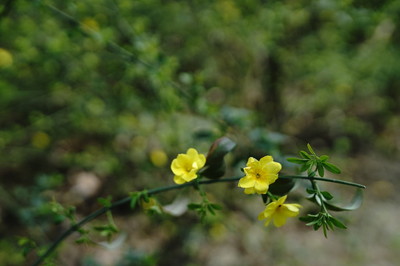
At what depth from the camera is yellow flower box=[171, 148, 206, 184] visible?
820mm

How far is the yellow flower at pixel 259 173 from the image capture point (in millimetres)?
743

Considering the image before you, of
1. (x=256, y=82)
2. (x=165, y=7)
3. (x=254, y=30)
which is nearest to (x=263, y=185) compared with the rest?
(x=254, y=30)

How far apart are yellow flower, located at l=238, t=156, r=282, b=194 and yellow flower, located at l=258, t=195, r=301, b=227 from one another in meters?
0.04

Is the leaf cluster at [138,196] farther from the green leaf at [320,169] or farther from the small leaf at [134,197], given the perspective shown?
the green leaf at [320,169]

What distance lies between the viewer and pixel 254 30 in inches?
95.5

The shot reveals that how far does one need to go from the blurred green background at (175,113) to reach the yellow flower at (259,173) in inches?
38.5

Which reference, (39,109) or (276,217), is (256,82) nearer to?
(39,109)

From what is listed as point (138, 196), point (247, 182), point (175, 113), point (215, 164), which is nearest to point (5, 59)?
point (175, 113)

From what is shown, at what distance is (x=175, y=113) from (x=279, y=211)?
1.71 m

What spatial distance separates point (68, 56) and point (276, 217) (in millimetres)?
1869

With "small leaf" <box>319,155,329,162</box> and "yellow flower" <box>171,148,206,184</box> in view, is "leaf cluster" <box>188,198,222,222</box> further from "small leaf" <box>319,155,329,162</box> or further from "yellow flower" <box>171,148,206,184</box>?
"small leaf" <box>319,155,329,162</box>

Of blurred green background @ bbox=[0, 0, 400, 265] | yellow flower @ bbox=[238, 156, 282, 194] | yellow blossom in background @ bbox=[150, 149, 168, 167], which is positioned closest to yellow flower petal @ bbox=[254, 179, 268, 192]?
yellow flower @ bbox=[238, 156, 282, 194]

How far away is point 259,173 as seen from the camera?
0.76m

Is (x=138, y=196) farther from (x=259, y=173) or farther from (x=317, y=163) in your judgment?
(x=317, y=163)
